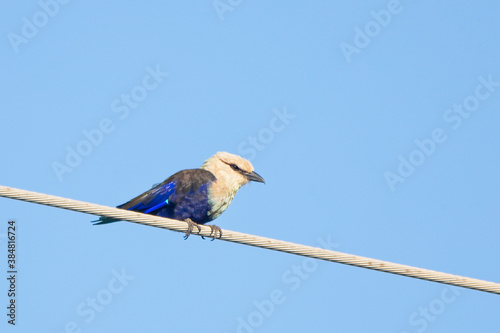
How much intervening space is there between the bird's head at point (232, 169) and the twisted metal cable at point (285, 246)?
9.68 feet

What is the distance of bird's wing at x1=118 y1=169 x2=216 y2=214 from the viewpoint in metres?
9.36

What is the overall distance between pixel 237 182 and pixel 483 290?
414 centimetres

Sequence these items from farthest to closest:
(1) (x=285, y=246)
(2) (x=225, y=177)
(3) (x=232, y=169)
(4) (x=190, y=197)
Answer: (3) (x=232, y=169) < (2) (x=225, y=177) < (4) (x=190, y=197) < (1) (x=285, y=246)

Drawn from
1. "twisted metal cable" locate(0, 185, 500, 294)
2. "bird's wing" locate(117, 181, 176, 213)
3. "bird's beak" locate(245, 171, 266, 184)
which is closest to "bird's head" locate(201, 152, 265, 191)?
"bird's beak" locate(245, 171, 266, 184)

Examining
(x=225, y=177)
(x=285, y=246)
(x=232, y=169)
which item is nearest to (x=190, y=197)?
(x=225, y=177)

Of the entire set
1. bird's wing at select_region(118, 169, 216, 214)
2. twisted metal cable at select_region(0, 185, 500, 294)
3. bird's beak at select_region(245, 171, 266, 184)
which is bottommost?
twisted metal cable at select_region(0, 185, 500, 294)

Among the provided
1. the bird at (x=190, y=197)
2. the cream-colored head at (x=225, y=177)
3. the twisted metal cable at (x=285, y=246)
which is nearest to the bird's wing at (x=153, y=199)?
the bird at (x=190, y=197)

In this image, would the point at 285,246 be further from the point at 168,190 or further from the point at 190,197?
the point at 168,190

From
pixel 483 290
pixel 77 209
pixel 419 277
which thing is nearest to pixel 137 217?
pixel 77 209

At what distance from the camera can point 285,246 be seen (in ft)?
21.9

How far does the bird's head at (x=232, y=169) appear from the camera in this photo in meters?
9.88

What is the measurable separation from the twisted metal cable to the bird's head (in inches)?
116

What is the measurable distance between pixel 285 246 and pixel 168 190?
304cm

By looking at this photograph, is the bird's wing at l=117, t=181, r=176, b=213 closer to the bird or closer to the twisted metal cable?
the bird
